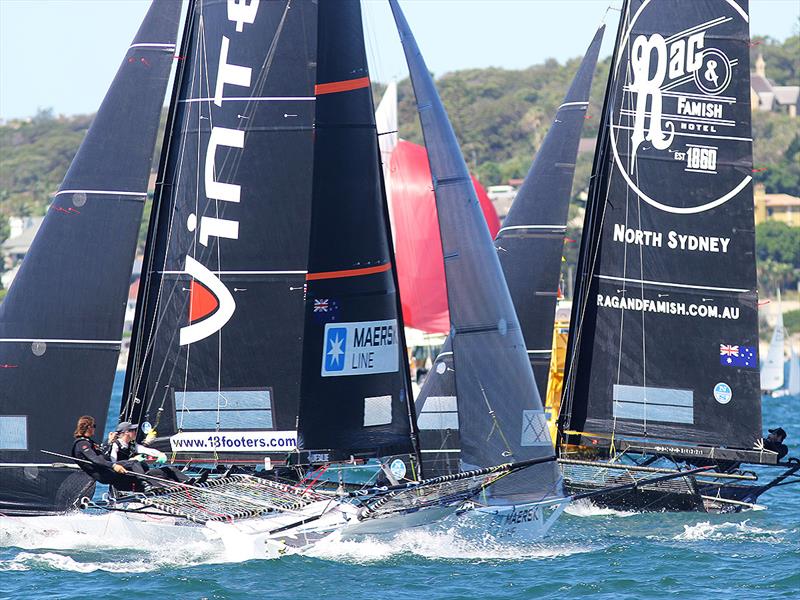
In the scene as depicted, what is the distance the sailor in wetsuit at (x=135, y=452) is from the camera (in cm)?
1434

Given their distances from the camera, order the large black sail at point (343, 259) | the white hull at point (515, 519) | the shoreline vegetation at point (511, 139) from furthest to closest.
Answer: the shoreline vegetation at point (511, 139) < the large black sail at point (343, 259) < the white hull at point (515, 519)

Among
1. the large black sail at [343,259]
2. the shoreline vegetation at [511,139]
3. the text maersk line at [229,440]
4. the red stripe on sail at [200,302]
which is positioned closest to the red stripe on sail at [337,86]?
the large black sail at [343,259]

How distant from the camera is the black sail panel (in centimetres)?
1917

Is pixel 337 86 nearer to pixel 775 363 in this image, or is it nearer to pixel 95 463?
pixel 95 463

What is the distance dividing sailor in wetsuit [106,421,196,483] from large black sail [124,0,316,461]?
559 mm

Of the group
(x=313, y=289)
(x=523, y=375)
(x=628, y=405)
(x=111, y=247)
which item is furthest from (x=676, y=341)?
(x=111, y=247)

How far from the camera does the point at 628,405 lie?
57.3 ft

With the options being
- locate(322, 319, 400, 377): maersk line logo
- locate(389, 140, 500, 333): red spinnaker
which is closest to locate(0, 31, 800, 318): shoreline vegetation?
locate(389, 140, 500, 333): red spinnaker

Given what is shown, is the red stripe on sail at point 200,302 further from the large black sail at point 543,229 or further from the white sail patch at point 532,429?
the large black sail at point 543,229

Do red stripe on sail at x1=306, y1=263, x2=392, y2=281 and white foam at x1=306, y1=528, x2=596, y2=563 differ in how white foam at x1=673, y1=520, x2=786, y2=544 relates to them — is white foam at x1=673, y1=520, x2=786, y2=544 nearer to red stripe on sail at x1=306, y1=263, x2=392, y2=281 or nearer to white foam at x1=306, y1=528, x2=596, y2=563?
white foam at x1=306, y1=528, x2=596, y2=563

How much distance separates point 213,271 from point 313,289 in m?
1.06

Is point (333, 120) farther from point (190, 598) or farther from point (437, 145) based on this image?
point (190, 598)

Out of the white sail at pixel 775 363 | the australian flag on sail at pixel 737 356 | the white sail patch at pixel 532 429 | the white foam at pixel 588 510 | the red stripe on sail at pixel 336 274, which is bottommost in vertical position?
the white sail at pixel 775 363

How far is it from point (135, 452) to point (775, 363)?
38.9 metres
